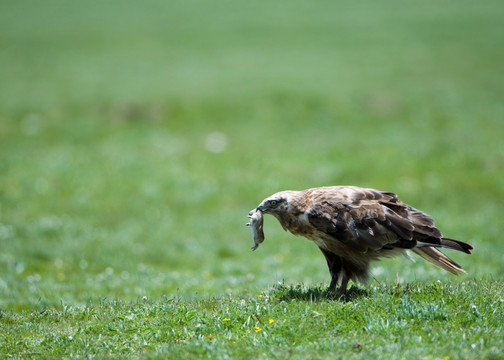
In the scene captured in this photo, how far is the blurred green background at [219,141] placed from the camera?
13555 millimetres

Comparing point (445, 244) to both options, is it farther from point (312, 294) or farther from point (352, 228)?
point (312, 294)

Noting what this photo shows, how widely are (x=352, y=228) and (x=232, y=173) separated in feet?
41.7

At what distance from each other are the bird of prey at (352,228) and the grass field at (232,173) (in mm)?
428

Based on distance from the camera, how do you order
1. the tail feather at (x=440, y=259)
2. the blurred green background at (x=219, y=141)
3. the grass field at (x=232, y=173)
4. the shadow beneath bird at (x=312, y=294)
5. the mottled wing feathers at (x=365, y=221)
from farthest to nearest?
the blurred green background at (x=219, y=141), the tail feather at (x=440, y=259), the mottled wing feathers at (x=365, y=221), the shadow beneath bird at (x=312, y=294), the grass field at (x=232, y=173)

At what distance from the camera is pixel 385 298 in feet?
22.5

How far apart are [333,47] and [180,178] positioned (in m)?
20.9

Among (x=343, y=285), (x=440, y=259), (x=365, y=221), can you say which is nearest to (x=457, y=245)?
(x=440, y=259)

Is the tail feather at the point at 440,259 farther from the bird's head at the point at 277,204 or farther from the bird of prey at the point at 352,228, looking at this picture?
the bird's head at the point at 277,204

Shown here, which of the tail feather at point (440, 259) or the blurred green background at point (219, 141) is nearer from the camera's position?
the tail feather at point (440, 259)

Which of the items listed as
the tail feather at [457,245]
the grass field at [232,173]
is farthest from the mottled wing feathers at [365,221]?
the grass field at [232,173]

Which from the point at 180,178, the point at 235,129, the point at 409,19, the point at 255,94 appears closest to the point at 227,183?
the point at 180,178

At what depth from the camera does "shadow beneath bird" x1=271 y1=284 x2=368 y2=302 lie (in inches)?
284

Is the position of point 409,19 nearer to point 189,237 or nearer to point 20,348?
point 189,237

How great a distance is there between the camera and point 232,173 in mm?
19938
